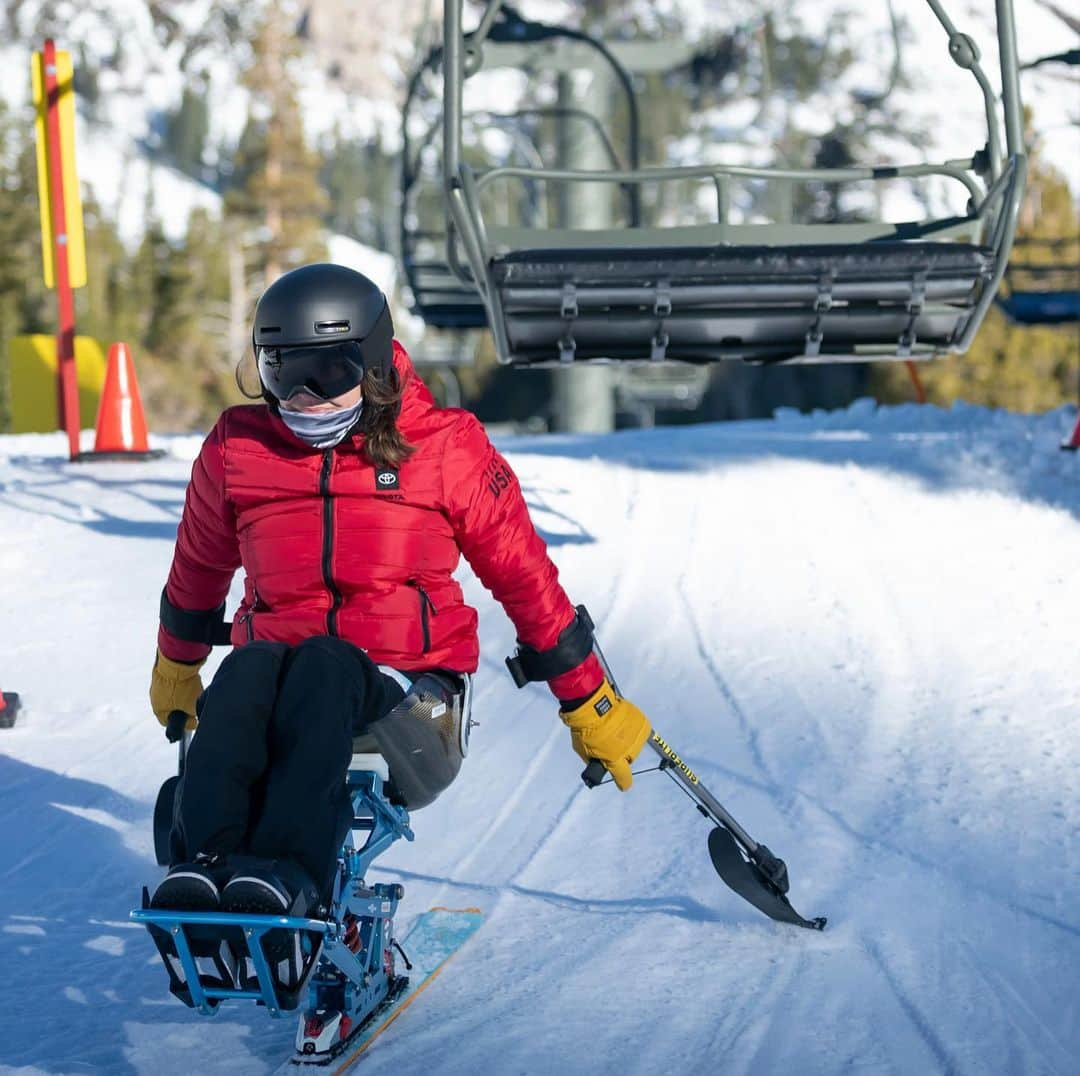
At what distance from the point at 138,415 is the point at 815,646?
5938 millimetres

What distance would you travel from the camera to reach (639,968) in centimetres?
403

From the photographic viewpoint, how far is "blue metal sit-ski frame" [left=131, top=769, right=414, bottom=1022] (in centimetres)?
282

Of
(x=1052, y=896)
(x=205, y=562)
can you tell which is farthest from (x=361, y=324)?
(x=1052, y=896)

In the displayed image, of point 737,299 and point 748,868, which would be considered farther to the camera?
point 737,299

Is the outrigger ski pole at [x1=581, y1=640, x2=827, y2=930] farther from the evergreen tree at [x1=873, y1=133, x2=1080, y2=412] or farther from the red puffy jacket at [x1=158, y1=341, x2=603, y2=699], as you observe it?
the evergreen tree at [x1=873, y1=133, x2=1080, y2=412]

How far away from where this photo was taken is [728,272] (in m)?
6.66

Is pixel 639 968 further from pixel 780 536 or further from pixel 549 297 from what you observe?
pixel 780 536

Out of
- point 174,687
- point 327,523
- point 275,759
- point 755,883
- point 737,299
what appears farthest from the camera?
point 737,299

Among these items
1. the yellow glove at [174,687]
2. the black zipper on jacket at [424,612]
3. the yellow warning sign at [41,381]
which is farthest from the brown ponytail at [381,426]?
the yellow warning sign at [41,381]

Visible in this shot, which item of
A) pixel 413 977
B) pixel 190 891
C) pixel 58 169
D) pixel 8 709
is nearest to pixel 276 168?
pixel 58 169

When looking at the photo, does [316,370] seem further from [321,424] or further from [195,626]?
[195,626]

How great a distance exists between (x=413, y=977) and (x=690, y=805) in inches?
62.3

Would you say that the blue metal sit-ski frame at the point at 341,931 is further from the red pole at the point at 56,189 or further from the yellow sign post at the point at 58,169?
the yellow sign post at the point at 58,169

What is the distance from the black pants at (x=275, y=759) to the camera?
3.01m
